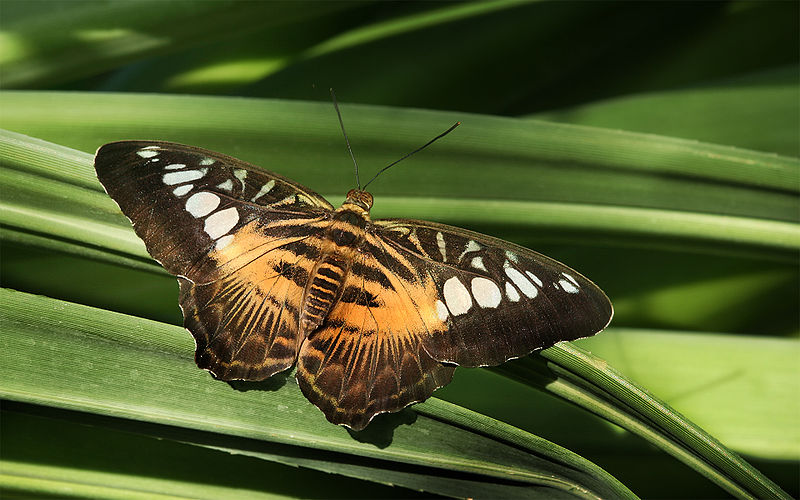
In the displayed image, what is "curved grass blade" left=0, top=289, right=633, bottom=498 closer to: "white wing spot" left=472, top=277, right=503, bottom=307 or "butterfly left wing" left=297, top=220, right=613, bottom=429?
"butterfly left wing" left=297, top=220, right=613, bottom=429

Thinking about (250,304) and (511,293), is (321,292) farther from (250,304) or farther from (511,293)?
(511,293)

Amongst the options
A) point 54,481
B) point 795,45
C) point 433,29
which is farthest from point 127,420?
point 795,45

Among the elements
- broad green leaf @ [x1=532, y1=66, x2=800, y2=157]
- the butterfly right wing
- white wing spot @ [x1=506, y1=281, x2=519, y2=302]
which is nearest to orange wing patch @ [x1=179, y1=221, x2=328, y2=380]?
the butterfly right wing

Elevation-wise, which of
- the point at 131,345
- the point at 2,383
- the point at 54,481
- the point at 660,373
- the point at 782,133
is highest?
the point at 782,133

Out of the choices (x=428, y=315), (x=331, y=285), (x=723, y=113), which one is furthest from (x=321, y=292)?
(x=723, y=113)

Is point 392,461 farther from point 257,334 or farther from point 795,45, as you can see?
point 795,45
